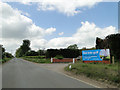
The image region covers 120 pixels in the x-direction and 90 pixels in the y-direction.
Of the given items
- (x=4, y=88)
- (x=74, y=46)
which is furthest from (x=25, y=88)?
(x=74, y=46)

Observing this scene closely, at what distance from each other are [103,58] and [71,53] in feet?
83.1

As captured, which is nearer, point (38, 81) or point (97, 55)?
point (38, 81)

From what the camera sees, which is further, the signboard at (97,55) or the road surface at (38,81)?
the signboard at (97,55)

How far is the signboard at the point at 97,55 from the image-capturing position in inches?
725

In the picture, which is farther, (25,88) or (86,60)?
(86,60)

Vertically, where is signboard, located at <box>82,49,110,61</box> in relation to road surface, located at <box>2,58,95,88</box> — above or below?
above

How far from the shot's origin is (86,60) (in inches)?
818

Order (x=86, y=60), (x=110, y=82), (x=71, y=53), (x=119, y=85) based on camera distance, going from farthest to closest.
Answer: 1. (x=71, y=53)
2. (x=86, y=60)
3. (x=110, y=82)
4. (x=119, y=85)

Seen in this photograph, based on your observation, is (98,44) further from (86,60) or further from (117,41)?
(117,41)

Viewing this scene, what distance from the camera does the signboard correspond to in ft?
60.4

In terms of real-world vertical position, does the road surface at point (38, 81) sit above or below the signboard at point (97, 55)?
below

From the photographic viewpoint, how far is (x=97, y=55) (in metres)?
19.1

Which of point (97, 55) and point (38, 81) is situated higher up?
point (97, 55)

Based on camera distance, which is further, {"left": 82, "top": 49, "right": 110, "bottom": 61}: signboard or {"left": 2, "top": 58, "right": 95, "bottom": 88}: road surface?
{"left": 82, "top": 49, "right": 110, "bottom": 61}: signboard
